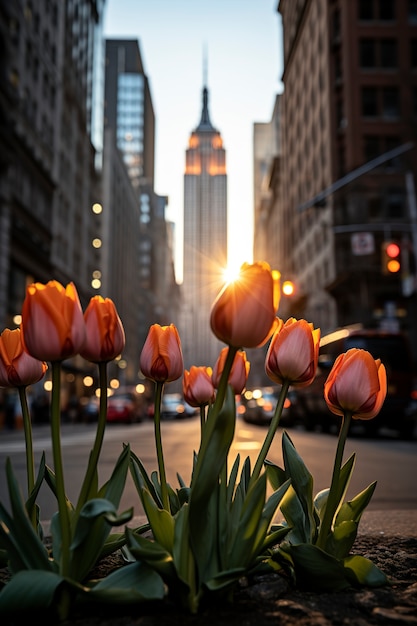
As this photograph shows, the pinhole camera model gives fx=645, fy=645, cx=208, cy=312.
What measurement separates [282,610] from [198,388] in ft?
3.01

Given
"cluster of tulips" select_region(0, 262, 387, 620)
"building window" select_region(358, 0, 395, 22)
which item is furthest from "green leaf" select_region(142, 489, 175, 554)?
"building window" select_region(358, 0, 395, 22)

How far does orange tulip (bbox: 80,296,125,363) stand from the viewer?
66.4 inches

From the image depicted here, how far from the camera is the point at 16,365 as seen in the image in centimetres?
206

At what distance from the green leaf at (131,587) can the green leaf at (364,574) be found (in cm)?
53

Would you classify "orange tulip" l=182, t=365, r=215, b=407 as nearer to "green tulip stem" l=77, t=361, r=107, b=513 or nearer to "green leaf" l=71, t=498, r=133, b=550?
A: "green tulip stem" l=77, t=361, r=107, b=513

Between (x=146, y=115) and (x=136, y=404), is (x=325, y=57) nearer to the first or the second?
(x=136, y=404)

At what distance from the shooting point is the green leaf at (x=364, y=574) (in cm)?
170

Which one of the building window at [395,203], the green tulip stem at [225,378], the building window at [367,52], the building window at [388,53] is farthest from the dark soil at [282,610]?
the building window at [388,53]

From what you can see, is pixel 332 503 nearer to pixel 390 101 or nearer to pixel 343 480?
pixel 343 480

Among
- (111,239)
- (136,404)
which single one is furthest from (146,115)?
(136,404)

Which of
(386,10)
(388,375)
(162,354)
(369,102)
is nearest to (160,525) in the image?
(162,354)

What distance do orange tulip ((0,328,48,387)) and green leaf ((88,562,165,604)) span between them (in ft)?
2.46

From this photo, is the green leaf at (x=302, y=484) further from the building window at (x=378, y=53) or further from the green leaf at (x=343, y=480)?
the building window at (x=378, y=53)

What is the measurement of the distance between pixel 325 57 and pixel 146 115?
96.7m
